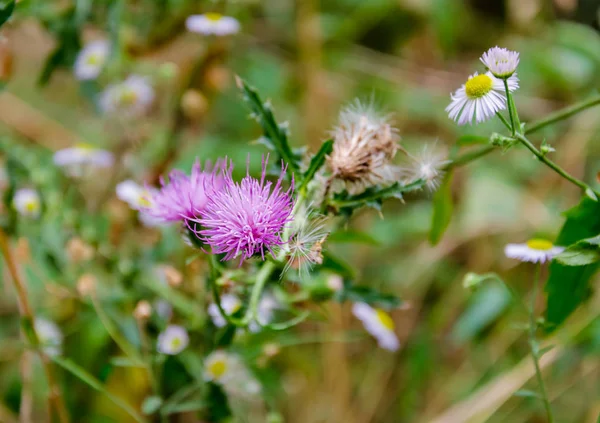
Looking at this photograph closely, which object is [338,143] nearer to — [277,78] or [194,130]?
[194,130]

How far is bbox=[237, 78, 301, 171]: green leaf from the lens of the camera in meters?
0.44

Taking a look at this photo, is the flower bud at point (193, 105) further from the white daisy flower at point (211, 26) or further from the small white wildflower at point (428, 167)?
the small white wildflower at point (428, 167)

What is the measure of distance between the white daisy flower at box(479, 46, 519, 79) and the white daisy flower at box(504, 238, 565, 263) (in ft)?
0.56

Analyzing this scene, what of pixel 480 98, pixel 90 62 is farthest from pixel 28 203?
pixel 480 98

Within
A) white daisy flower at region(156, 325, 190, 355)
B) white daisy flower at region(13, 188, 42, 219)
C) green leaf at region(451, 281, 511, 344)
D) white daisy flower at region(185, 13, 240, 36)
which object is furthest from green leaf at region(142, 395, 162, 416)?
green leaf at region(451, 281, 511, 344)

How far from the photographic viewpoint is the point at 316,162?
41 cm

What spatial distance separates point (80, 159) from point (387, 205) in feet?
1.98

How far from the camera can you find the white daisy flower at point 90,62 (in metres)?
0.77

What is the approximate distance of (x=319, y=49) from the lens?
3.57ft

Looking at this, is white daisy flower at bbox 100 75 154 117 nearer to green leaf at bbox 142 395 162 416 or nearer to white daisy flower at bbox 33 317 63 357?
white daisy flower at bbox 33 317 63 357

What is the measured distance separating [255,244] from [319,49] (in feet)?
2.68

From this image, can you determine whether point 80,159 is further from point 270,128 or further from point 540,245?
point 540,245

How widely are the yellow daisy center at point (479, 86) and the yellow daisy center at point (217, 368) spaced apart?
35cm

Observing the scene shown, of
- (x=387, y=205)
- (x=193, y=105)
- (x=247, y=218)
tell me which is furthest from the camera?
(x=387, y=205)
